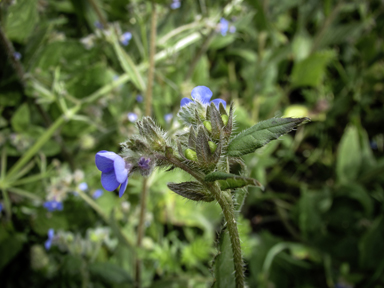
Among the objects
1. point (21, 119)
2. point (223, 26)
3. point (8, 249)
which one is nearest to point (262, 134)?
point (223, 26)

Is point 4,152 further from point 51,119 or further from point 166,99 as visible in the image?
point 166,99

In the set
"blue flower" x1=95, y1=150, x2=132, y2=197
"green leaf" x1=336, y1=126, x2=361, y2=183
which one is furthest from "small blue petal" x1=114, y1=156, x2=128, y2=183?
"green leaf" x1=336, y1=126, x2=361, y2=183

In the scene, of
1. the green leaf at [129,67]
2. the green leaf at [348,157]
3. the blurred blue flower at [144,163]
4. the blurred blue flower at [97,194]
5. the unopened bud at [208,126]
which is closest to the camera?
the blurred blue flower at [144,163]

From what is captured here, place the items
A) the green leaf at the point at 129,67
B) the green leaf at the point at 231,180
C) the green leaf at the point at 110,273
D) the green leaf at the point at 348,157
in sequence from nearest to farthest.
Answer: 1. the green leaf at the point at 231,180
2. the green leaf at the point at 129,67
3. the green leaf at the point at 110,273
4. the green leaf at the point at 348,157

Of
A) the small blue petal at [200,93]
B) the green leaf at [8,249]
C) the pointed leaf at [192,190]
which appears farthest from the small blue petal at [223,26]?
the green leaf at [8,249]

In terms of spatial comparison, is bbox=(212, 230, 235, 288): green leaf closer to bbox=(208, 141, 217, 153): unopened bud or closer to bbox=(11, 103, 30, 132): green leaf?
bbox=(208, 141, 217, 153): unopened bud

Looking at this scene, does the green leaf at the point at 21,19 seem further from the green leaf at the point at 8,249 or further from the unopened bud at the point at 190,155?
the unopened bud at the point at 190,155

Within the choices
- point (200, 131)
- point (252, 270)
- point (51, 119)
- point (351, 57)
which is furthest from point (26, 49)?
point (351, 57)
